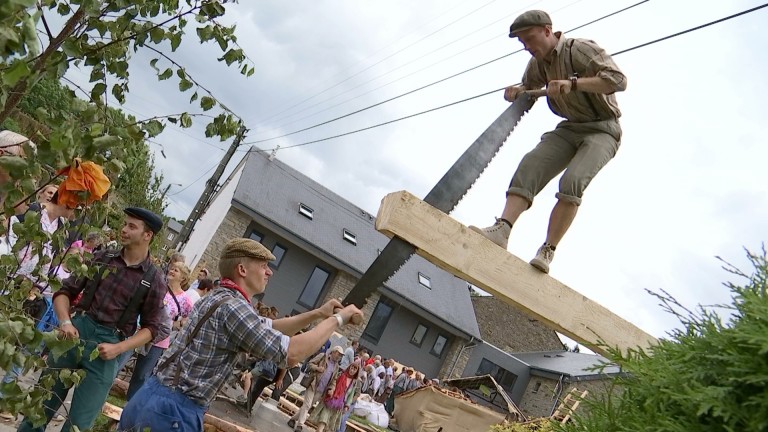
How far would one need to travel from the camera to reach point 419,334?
35.6m

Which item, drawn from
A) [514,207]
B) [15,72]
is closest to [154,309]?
[514,207]

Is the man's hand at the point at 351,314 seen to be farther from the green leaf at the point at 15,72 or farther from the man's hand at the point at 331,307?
the green leaf at the point at 15,72

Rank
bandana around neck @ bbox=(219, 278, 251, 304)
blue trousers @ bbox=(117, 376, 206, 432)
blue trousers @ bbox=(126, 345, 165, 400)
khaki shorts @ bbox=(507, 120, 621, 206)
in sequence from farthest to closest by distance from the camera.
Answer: blue trousers @ bbox=(126, 345, 165, 400), khaki shorts @ bbox=(507, 120, 621, 206), bandana around neck @ bbox=(219, 278, 251, 304), blue trousers @ bbox=(117, 376, 206, 432)

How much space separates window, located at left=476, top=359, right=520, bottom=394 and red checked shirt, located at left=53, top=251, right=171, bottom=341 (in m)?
35.9

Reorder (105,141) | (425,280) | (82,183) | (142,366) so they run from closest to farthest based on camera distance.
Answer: (105,141), (82,183), (142,366), (425,280)

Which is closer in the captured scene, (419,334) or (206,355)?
(206,355)

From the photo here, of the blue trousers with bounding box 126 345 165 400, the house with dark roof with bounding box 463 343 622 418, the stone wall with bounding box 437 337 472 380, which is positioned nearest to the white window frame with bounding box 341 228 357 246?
the stone wall with bounding box 437 337 472 380

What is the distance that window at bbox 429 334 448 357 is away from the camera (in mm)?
35844

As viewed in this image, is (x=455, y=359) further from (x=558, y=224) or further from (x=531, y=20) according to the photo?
(x=531, y=20)

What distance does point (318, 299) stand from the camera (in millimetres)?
33625

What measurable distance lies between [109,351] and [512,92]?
119 inches

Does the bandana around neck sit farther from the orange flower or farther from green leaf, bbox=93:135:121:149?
green leaf, bbox=93:135:121:149

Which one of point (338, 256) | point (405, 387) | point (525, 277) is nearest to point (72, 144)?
point (525, 277)

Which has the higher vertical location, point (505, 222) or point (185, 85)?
point (505, 222)
